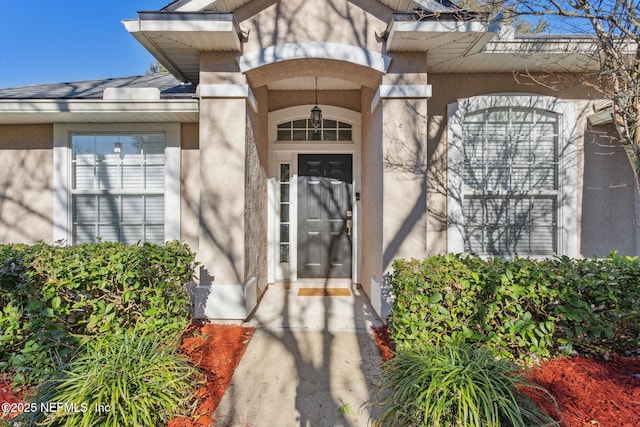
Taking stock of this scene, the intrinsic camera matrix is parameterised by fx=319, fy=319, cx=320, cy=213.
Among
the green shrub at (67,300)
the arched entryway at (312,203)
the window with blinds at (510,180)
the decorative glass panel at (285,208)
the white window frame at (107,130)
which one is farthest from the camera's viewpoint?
the decorative glass panel at (285,208)

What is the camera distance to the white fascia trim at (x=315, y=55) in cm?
389

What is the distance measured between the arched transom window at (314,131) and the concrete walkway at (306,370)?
2.90 m

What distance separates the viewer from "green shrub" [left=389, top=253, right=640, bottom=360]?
2.64 m

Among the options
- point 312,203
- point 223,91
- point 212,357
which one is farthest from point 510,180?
point 212,357

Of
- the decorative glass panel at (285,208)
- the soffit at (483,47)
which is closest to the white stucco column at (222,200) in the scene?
the decorative glass panel at (285,208)

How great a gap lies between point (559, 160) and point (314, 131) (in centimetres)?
A: 379

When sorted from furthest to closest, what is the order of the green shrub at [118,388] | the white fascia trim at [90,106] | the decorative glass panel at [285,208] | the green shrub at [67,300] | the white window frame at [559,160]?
the decorative glass panel at [285,208] < the white window frame at [559,160] < the white fascia trim at [90,106] < the green shrub at [67,300] < the green shrub at [118,388]

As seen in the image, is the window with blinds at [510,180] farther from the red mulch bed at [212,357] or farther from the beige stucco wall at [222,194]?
the red mulch bed at [212,357]

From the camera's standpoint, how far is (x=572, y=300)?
105 inches

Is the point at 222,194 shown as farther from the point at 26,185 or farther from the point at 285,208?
the point at 26,185

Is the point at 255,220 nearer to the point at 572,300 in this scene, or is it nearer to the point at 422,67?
the point at 422,67

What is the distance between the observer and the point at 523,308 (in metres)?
2.79

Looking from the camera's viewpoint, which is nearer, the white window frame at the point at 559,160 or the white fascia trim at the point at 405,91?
the white fascia trim at the point at 405,91

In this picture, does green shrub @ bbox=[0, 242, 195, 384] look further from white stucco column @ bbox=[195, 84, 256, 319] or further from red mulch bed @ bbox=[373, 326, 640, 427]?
red mulch bed @ bbox=[373, 326, 640, 427]
